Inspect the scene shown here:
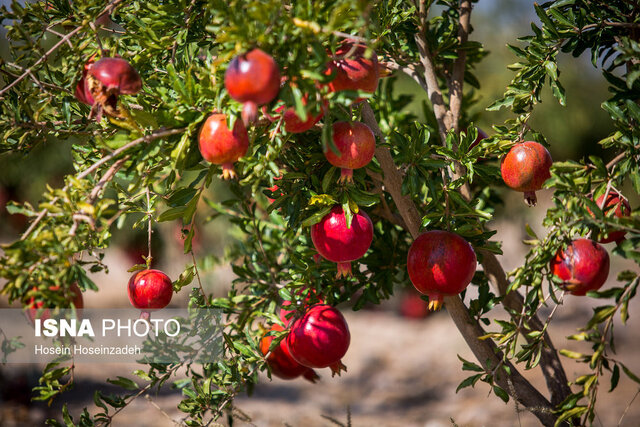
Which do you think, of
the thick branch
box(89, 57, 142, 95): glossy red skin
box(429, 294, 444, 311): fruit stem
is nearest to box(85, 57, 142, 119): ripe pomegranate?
box(89, 57, 142, 95): glossy red skin

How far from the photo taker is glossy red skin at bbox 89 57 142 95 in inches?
32.5

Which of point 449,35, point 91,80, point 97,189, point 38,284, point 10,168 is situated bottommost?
point 38,284

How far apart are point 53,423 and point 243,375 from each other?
39 centimetres

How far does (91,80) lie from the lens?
0.85 meters

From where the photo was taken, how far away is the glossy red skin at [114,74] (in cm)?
83

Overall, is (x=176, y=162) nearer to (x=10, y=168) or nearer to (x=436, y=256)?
(x=436, y=256)

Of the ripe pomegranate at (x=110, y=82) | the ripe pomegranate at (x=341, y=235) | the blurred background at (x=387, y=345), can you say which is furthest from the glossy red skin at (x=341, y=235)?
the blurred background at (x=387, y=345)

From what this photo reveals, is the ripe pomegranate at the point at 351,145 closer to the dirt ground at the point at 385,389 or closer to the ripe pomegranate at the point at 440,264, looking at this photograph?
the ripe pomegranate at the point at 440,264

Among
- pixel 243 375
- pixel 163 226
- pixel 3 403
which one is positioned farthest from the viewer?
pixel 163 226

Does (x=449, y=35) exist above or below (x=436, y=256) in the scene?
above

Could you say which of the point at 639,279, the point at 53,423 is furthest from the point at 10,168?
the point at 639,279

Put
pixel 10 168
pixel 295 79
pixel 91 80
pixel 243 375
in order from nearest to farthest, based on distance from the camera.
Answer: pixel 295 79 < pixel 91 80 < pixel 243 375 < pixel 10 168

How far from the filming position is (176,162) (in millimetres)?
831

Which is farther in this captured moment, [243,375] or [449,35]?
[449,35]
